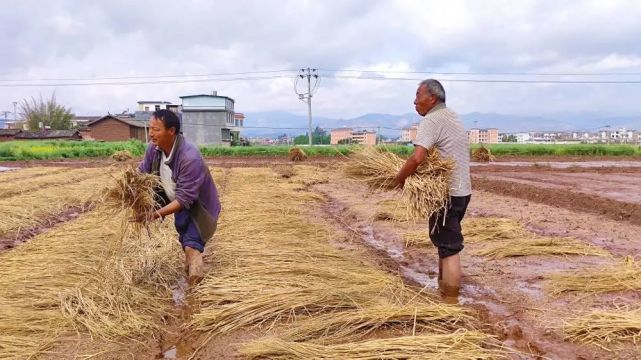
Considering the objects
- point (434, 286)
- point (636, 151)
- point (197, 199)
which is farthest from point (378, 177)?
point (636, 151)

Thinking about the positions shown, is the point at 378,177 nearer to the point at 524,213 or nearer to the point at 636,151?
the point at 524,213

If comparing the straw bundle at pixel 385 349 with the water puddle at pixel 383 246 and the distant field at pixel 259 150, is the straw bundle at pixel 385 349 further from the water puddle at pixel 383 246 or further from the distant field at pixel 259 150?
the distant field at pixel 259 150

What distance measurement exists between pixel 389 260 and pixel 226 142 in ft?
153

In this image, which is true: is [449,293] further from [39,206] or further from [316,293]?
[39,206]

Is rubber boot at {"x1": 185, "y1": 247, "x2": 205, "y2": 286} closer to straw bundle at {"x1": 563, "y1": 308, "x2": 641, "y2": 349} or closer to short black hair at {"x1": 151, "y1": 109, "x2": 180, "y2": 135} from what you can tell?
short black hair at {"x1": 151, "y1": 109, "x2": 180, "y2": 135}

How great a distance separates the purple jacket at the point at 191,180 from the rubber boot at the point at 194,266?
0.14 metres

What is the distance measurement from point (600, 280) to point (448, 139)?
1.51 meters

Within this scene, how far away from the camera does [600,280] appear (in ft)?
12.6

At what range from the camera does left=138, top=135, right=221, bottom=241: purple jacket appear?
3891 millimetres

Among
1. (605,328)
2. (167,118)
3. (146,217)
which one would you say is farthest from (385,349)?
(167,118)

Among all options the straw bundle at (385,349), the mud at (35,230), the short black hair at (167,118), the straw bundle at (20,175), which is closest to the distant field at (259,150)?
the straw bundle at (20,175)

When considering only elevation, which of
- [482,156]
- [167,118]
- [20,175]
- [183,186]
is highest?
[167,118]

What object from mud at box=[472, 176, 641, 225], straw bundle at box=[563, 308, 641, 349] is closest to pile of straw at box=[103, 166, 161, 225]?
straw bundle at box=[563, 308, 641, 349]

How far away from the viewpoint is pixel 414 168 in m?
3.72
